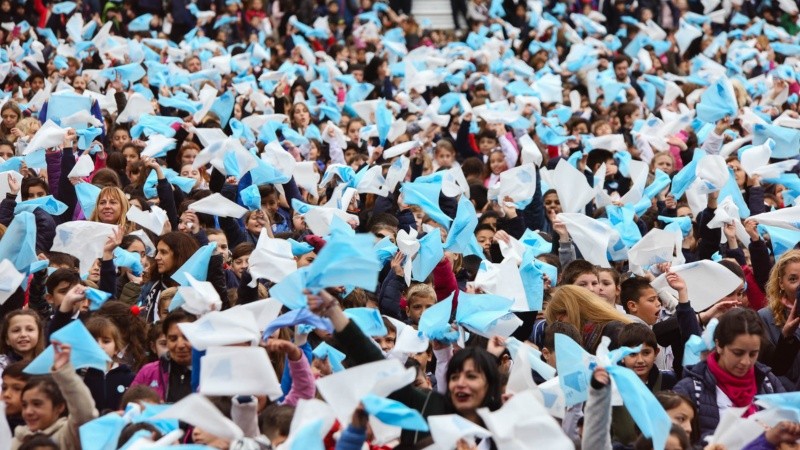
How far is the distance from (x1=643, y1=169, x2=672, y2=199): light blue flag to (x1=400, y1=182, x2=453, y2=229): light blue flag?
165cm

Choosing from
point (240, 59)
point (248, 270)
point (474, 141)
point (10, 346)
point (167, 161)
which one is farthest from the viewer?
point (240, 59)

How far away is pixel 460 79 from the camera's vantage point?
14375mm

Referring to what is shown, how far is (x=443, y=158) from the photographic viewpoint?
1084 centimetres

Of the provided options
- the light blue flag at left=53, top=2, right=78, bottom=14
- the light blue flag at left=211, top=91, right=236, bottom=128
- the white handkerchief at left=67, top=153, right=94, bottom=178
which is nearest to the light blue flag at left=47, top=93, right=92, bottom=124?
the light blue flag at left=211, top=91, right=236, bottom=128

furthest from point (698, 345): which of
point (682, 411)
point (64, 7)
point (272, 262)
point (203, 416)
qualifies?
point (64, 7)

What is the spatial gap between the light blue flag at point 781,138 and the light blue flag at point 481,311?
4875 millimetres

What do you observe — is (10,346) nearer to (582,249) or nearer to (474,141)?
(582,249)

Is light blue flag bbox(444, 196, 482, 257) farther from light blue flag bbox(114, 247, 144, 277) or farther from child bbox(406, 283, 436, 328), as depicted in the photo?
light blue flag bbox(114, 247, 144, 277)

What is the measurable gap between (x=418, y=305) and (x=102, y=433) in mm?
2504

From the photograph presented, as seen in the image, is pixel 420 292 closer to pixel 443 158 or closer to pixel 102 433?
pixel 102 433

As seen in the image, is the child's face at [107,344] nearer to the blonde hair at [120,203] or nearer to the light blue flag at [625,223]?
the blonde hair at [120,203]

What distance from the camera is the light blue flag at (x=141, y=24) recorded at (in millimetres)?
15969

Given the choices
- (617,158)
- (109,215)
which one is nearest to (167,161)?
(109,215)

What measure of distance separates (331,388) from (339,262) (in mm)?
456
